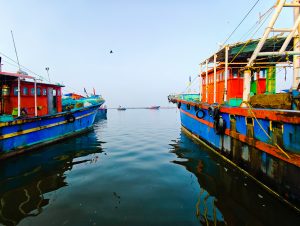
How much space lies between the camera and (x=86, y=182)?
634 centimetres

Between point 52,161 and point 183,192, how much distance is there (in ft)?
21.3

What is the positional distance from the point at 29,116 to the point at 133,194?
9.59 metres

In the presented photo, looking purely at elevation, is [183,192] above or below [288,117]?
below

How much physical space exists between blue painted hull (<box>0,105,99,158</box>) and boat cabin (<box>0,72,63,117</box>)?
0.83m

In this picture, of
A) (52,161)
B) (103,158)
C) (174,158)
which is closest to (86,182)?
(103,158)

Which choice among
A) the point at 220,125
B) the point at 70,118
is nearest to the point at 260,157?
the point at 220,125

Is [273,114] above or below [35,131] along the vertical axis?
above

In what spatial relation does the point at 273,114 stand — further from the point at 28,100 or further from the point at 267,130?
the point at 28,100

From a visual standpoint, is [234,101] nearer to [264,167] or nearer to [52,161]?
[264,167]

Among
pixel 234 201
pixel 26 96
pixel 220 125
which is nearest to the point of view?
pixel 234 201

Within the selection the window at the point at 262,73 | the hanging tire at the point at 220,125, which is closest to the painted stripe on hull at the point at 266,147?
the hanging tire at the point at 220,125

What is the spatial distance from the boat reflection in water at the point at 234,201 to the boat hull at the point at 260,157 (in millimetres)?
294

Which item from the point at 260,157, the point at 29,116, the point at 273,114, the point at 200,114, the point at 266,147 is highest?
the point at 273,114

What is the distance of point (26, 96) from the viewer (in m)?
12.6
